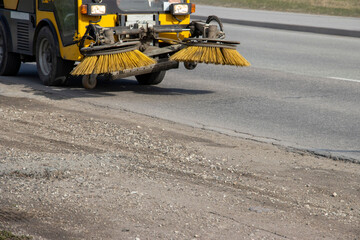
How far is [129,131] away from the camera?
7699 mm

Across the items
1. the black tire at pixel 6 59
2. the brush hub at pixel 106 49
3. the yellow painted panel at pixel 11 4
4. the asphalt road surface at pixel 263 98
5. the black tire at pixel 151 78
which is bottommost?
the asphalt road surface at pixel 263 98

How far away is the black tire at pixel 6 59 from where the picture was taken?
11478 mm

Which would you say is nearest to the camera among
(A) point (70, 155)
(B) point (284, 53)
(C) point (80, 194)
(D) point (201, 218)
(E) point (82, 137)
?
(D) point (201, 218)

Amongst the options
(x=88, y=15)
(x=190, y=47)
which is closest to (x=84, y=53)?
(x=88, y=15)

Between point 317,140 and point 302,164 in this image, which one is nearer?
point 302,164

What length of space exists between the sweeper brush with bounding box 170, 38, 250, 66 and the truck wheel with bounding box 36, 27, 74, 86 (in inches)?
69.0

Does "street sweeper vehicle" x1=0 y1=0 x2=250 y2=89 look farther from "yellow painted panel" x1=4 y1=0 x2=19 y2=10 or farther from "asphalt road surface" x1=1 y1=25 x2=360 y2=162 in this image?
"asphalt road surface" x1=1 y1=25 x2=360 y2=162

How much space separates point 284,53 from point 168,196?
10.7 metres

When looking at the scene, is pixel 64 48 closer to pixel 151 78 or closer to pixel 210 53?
pixel 151 78

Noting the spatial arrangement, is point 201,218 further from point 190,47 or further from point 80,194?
point 190,47

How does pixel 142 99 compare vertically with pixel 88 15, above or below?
below

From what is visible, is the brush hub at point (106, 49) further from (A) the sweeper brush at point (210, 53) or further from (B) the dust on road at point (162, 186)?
(B) the dust on road at point (162, 186)

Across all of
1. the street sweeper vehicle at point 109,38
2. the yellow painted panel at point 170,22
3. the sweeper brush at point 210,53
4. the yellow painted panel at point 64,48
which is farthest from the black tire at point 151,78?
the yellow painted panel at point 64,48

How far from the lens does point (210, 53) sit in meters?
9.73
